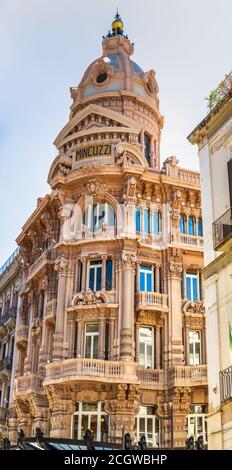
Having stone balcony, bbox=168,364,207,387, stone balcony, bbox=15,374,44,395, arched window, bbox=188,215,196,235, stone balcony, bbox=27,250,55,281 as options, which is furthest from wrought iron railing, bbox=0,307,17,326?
stone balcony, bbox=168,364,207,387

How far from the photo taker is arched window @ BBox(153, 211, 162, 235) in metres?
36.3

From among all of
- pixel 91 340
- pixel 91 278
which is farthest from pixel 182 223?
pixel 91 340

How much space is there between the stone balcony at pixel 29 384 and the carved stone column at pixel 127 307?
504 cm

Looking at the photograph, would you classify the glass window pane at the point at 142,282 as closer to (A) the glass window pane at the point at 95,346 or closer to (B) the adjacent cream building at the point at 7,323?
(A) the glass window pane at the point at 95,346

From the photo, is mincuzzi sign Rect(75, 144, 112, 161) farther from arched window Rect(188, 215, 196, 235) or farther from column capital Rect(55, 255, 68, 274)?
column capital Rect(55, 255, 68, 274)

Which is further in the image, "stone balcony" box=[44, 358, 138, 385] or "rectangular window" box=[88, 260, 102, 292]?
"rectangular window" box=[88, 260, 102, 292]

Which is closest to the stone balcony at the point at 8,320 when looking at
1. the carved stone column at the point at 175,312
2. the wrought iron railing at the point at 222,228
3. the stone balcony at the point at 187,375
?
the carved stone column at the point at 175,312

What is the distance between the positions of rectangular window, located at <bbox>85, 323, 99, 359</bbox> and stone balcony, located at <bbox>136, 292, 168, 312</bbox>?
7.85ft

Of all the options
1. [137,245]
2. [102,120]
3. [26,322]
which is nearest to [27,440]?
[137,245]

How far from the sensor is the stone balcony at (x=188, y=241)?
118ft

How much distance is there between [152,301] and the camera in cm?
3403

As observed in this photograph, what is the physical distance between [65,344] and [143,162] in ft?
36.1

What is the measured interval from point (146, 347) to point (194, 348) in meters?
2.63

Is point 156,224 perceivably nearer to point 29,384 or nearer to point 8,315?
point 29,384
